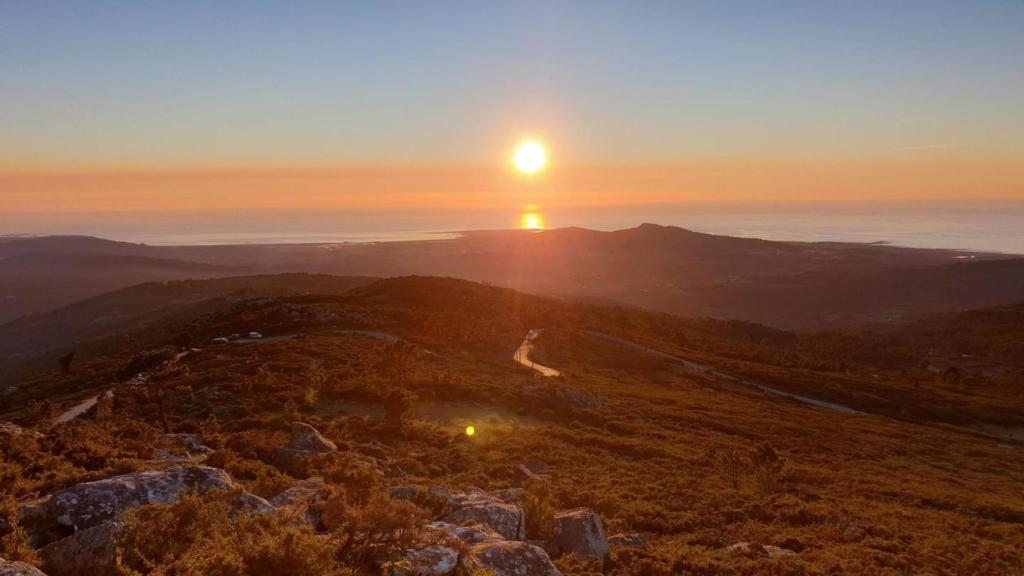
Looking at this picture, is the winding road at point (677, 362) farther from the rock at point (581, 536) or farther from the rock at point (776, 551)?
the rock at point (581, 536)

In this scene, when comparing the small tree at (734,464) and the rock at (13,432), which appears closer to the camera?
the rock at (13,432)

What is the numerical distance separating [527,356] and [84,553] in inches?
1898

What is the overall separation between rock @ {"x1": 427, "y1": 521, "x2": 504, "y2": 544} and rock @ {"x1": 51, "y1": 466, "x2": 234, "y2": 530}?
4.68 meters

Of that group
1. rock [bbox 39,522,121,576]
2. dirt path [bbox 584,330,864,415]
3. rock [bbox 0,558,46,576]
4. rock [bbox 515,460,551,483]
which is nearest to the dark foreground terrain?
rock [bbox 39,522,121,576]

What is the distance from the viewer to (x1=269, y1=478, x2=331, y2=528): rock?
1186cm

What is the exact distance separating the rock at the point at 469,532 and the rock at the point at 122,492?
4680mm

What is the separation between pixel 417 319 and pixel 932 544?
50.4 meters

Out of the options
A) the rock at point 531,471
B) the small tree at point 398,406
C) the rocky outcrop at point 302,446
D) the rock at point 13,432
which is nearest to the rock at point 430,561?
the rocky outcrop at point 302,446

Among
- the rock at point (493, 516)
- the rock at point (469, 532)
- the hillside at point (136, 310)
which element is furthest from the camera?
the hillside at point (136, 310)

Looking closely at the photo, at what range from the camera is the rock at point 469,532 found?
39.3 feet

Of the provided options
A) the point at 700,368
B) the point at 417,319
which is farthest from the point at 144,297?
the point at 700,368

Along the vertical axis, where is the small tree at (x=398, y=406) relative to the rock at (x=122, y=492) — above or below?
below

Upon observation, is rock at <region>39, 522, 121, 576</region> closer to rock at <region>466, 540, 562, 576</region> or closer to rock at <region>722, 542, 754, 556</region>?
rock at <region>466, 540, 562, 576</region>

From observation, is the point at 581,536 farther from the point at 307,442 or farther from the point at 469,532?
the point at 307,442
